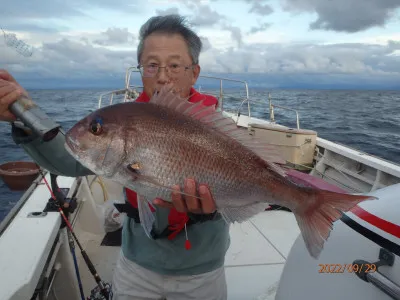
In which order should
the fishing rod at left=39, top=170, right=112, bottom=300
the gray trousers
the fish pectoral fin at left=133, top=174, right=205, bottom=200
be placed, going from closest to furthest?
the fish pectoral fin at left=133, top=174, right=205, bottom=200 → the gray trousers → the fishing rod at left=39, top=170, right=112, bottom=300

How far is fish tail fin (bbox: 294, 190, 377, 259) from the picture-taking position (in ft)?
5.20

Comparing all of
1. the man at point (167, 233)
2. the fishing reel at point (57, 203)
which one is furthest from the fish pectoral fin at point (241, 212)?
the fishing reel at point (57, 203)

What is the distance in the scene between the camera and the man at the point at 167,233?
2.08 meters

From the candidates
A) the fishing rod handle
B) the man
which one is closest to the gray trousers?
the man

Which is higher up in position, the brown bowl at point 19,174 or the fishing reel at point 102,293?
the fishing reel at point 102,293

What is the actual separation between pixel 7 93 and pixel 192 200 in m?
1.20

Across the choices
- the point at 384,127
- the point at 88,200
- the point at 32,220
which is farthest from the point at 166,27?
the point at 384,127

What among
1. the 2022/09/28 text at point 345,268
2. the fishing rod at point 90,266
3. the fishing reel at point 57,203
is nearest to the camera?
the 2022/09/28 text at point 345,268

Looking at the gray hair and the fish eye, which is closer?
the fish eye

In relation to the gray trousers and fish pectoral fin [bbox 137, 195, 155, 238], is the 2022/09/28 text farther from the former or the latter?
fish pectoral fin [bbox 137, 195, 155, 238]

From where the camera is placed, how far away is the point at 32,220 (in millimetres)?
3020

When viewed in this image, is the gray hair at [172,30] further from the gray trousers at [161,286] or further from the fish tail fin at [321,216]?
the gray trousers at [161,286]

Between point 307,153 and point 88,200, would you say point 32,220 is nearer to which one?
point 88,200

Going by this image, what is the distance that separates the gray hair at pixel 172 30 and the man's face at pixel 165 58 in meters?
0.05
